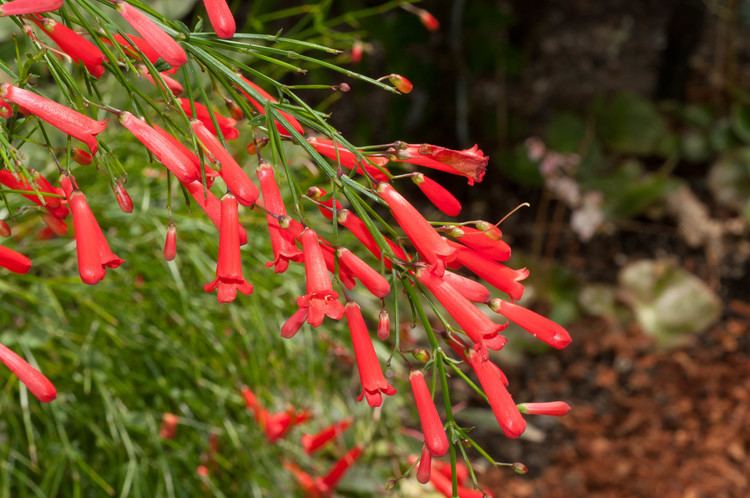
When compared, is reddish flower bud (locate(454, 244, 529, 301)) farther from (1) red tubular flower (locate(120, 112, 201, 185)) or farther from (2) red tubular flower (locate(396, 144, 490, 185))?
(1) red tubular flower (locate(120, 112, 201, 185))

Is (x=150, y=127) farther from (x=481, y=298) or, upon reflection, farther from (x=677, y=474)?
(x=677, y=474)

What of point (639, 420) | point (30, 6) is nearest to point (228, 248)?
point (30, 6)

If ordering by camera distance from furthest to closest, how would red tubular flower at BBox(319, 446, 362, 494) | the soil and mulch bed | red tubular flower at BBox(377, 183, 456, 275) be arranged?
the soil and mulch bed, red tubular flower at BBox(319, 446, 362, 494), red tubular flower at BBox(377, 183, 456, 275)

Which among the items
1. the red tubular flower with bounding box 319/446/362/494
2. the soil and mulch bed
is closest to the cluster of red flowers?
the red tubular flower with bounding box 319/446/362/494

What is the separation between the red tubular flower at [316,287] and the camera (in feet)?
2.96

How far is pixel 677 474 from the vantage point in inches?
124

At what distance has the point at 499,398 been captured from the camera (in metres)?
0.93

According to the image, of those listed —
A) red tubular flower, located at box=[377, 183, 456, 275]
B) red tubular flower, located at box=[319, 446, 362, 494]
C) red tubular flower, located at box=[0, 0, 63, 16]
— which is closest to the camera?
red tubular flower, located at box=[0, 0, 63, 16]

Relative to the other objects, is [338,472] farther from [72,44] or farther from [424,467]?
[72,44]

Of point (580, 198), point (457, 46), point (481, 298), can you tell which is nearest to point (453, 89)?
point (457, 46)

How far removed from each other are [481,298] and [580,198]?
9.69 feet

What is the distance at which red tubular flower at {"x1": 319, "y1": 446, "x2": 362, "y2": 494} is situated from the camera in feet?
6.42

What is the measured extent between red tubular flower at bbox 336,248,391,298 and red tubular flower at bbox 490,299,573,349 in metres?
0.14

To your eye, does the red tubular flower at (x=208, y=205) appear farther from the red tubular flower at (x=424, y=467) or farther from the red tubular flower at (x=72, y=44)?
the red tubular flower at (x=424, y=467)
